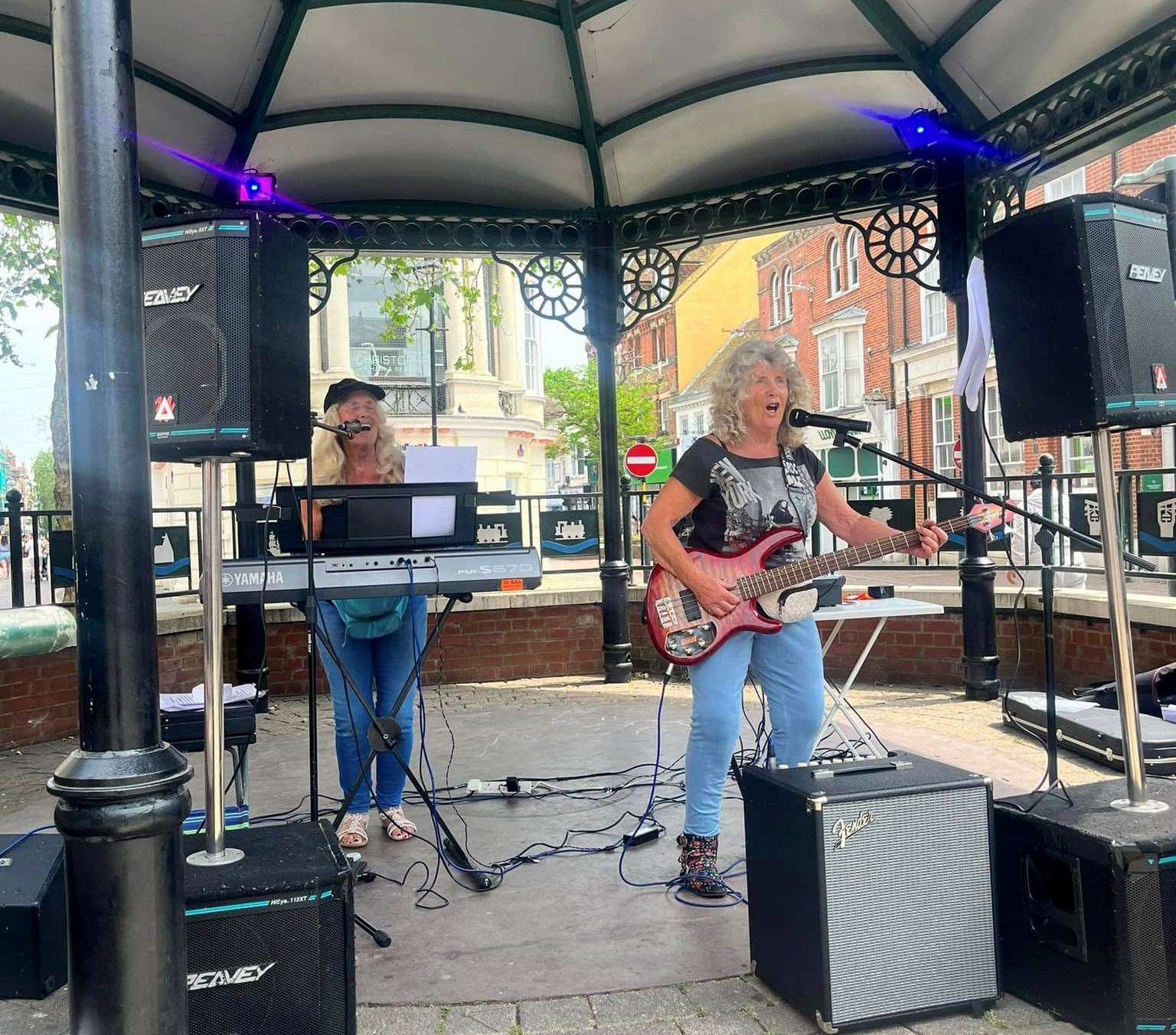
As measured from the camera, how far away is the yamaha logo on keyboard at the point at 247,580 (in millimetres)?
3305

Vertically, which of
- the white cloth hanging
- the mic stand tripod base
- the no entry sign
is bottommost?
the mic stand tripod base

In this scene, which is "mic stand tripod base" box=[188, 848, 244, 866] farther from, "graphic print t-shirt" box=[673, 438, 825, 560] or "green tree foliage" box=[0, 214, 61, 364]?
"green tree foliage" box=[0, 214, 61, 364]

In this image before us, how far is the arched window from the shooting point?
3109 cm

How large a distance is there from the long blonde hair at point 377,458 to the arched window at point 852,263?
28934mm

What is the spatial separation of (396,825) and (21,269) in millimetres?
10504

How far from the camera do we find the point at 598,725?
6633mm

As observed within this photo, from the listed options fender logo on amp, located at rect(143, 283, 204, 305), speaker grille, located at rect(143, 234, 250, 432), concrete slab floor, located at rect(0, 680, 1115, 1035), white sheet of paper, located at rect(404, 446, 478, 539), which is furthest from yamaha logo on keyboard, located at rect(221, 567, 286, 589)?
concrete slab floor, located at rect(0, 680, 1115, 1035)

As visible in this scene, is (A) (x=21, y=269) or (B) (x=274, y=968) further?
(A) (x=21, y=269)

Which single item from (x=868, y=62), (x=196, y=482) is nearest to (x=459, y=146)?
(x=868, y=62)

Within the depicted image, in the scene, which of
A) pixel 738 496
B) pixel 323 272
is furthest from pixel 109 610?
pixel 323 272

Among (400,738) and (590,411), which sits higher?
(590,411)

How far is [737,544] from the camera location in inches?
146

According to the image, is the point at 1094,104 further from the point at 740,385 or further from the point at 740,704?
the point at 740,704

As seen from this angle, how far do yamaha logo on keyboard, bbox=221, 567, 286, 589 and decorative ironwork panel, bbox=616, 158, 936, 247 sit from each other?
462 centimetres
